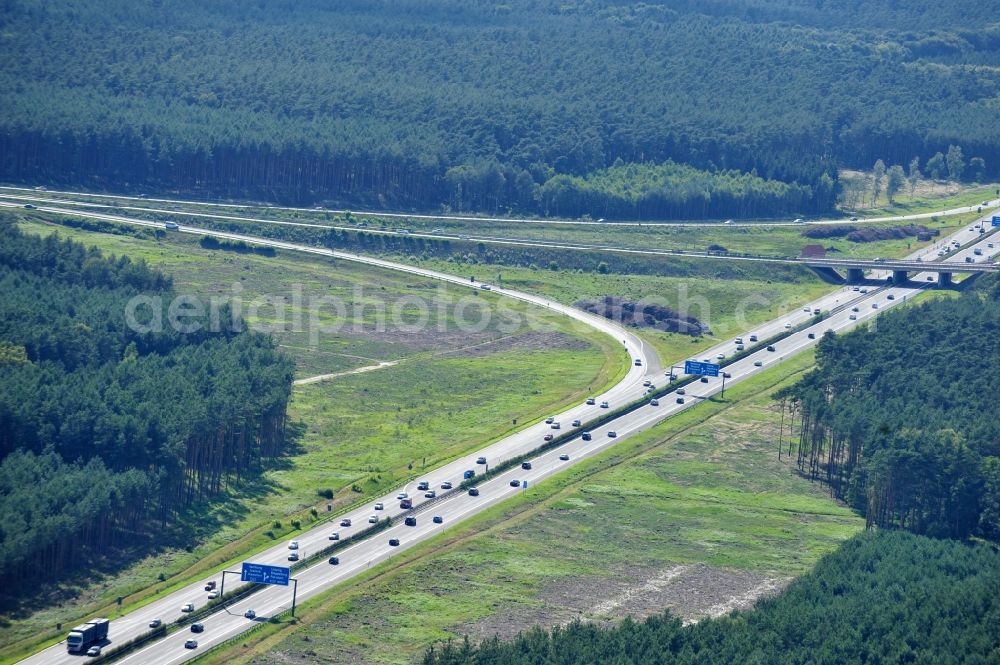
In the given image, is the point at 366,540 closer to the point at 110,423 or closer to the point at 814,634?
the point at 110,423

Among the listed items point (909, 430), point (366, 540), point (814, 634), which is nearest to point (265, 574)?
point (366, 540)

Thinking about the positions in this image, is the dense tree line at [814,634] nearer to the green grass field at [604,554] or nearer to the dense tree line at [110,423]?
the green grass field at [604,554]

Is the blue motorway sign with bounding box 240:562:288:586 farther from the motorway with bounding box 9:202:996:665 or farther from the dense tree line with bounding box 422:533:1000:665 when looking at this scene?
the dense tree line with bounding box 422:533:1000:665

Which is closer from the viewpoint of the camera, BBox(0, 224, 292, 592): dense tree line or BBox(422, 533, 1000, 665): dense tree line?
BBox(422, 533, 1000, 665): dense tree line

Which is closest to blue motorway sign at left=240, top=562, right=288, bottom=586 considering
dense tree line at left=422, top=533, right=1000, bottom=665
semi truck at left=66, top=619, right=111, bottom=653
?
semi truck at left=66, top=619, right=111, bottom=653

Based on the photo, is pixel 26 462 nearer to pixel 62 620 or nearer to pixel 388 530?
pixel 62 620

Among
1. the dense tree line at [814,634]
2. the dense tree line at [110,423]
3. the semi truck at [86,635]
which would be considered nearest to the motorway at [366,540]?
the semi truck at [86,635]
